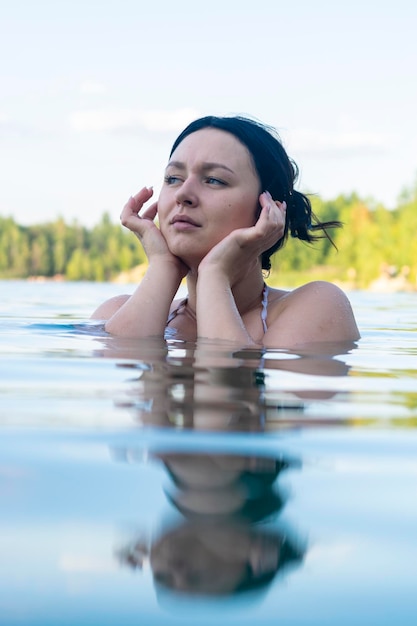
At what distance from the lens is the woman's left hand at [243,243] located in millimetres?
3736

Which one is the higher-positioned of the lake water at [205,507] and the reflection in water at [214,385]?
the lake water at [205,507]

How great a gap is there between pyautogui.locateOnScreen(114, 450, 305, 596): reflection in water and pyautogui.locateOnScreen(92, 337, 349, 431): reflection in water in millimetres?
366

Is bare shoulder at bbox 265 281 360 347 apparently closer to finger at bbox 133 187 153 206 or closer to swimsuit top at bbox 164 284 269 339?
swimsuit top at bbox 164 284 269 339

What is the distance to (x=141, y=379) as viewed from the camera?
213cm

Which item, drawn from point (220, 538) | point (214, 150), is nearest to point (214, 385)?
point (220, 538)

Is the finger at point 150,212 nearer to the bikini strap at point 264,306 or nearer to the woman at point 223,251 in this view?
the woman at point 223,251

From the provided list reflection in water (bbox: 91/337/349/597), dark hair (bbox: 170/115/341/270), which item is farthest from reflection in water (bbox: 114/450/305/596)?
dark hair (bbox: 170/115/341/270)

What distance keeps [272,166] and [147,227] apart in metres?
0.69

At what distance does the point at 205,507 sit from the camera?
2.98 ft

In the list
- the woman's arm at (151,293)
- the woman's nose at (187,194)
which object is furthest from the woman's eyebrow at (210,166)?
the woman's arm at (151,293)

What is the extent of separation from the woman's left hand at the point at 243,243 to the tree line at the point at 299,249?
3899 centimetres

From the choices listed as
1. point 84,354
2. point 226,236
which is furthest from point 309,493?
point 226,236

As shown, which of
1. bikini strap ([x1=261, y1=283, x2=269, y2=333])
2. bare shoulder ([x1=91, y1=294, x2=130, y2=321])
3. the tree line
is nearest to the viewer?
bikini strap ([x1=261, y1=283, x2=269, y2=333])

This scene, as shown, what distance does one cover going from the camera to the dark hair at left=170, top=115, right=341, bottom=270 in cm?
414
